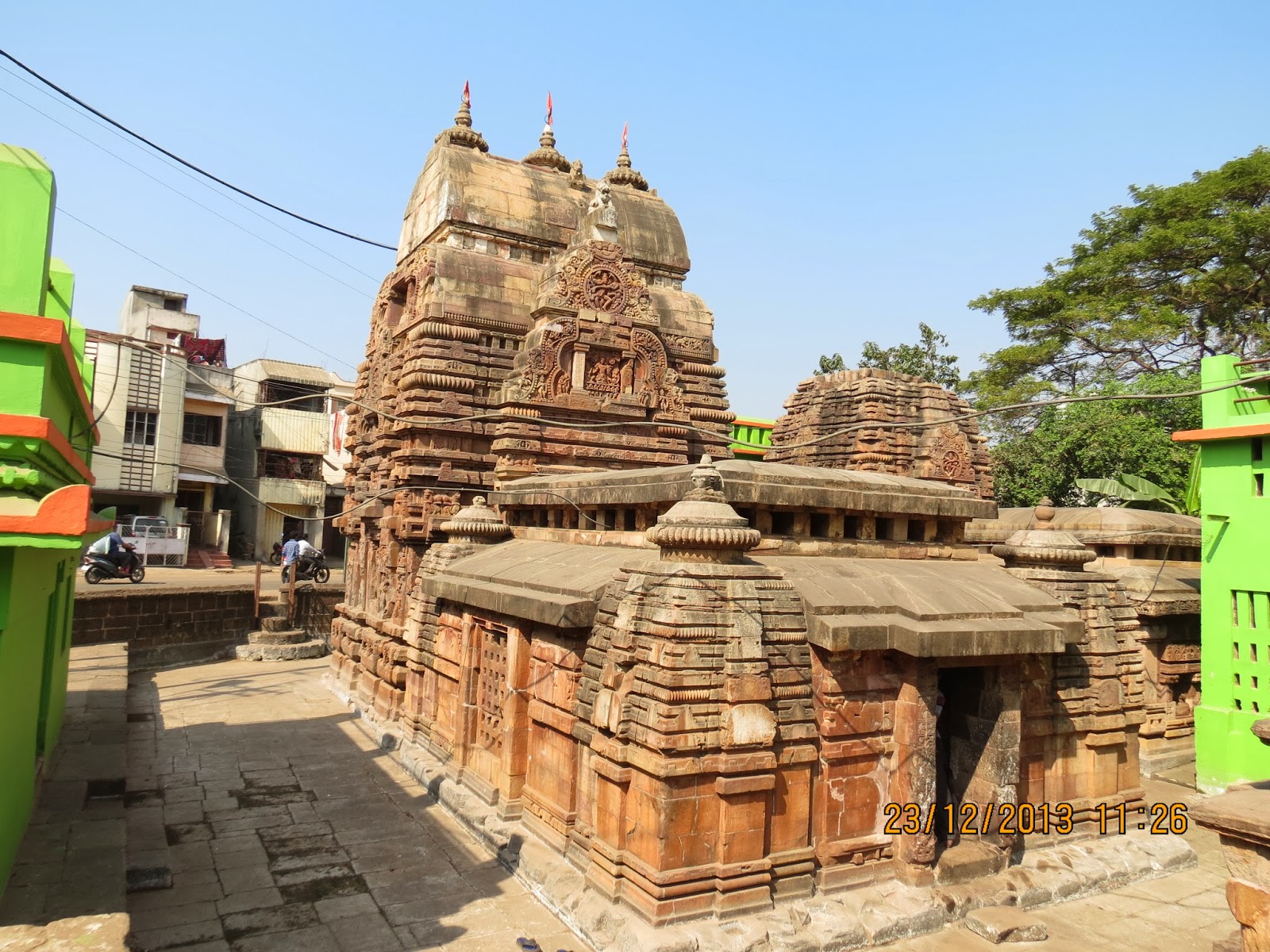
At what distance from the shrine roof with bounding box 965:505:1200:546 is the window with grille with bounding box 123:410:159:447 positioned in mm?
30090

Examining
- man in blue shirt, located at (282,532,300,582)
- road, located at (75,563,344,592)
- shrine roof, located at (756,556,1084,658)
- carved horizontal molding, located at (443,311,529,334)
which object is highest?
carved horizontal molding, located at (443,311,529,334)

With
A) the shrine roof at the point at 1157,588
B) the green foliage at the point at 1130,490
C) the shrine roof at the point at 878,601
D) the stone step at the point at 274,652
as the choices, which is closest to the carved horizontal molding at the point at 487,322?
the shrine roof at the point at 878,601

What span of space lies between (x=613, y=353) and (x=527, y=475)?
280cm

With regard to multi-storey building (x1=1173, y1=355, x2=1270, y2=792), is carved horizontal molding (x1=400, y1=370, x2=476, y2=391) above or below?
above

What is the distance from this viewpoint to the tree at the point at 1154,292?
25.7m

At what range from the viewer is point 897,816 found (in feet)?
24.8

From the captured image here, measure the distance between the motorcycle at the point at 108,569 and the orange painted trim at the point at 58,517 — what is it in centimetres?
2132

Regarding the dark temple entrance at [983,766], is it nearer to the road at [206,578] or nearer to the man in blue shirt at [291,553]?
the man in blue shirt at [291,553]

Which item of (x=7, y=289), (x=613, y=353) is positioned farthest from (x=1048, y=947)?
(x=613, y=353)

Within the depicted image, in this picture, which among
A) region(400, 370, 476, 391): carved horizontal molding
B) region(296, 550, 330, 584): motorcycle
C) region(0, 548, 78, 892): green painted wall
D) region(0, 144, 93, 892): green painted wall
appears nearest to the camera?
region(0, 144, 93, 892): green painted wall

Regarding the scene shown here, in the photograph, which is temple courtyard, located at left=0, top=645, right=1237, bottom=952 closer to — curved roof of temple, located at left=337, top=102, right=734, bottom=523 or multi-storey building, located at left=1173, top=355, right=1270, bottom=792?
multi-storey building, located at left=1173, top=355, right=1270, bottom=792

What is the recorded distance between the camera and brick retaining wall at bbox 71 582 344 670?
19.2 meters

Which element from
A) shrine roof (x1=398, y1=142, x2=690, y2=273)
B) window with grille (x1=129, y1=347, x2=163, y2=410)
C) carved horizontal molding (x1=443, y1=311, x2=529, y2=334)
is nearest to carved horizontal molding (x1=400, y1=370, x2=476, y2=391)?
carved horizontal molding (x1=443, y1=311, x2=529, y2=334)

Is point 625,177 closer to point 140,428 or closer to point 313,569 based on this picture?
point 313,569
